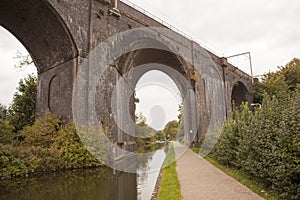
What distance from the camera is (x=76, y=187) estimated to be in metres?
7.46

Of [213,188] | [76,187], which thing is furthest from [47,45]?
[213,188]

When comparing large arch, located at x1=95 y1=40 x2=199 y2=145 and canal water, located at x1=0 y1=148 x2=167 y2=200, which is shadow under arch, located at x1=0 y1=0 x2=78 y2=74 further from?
canal water, located at x1=0 y1=148 x2=167 y2=200

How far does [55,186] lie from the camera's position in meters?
7.66

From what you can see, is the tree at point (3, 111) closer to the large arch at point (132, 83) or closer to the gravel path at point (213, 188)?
the large arch at point (132, 83)

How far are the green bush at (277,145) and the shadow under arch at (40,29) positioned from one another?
1025 centimetres

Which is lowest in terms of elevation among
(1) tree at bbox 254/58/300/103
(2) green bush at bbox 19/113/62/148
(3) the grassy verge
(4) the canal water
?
(4) the canal water

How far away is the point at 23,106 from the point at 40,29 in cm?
A: 763

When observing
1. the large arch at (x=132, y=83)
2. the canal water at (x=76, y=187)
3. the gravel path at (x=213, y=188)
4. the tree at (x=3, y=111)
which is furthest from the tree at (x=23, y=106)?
the gravel path at (x=213, y=188)

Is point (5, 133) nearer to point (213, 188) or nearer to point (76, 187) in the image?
point (76, 187)

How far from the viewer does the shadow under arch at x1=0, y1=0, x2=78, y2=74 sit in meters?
12.6

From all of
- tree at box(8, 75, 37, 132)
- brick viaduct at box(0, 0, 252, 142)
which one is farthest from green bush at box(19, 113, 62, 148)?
tree at box(8, 75, 37, 132)

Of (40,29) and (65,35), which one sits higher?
(40,29)

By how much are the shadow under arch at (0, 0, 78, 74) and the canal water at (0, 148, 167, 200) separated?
7123 mm

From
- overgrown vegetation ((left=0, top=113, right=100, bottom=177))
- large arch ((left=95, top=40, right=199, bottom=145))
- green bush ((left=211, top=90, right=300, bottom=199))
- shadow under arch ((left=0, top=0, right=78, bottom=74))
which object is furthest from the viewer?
large arch ((left=95, top=40, right=199, bottom=145))
